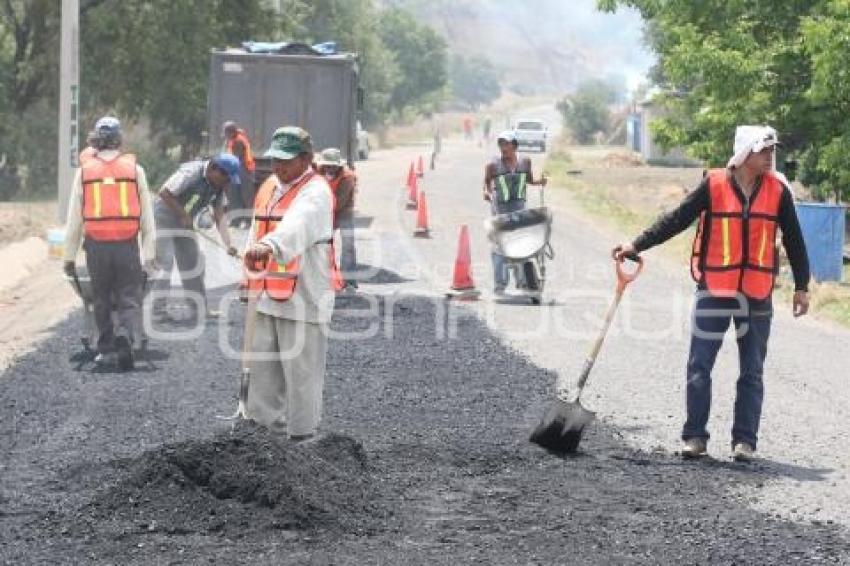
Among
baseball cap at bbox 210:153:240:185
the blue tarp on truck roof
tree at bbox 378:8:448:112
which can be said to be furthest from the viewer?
tree at bbox 378:8:448:112

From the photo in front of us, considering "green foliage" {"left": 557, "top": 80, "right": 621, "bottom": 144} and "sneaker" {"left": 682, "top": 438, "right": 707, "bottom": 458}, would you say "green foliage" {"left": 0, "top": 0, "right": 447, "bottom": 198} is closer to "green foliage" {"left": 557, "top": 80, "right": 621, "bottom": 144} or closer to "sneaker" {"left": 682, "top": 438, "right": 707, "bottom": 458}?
"sneaker" {"left": 682, "top": 438, "right": 707, "bottom": 458}

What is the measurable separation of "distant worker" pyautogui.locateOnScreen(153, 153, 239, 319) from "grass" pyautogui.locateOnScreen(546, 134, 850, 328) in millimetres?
6697

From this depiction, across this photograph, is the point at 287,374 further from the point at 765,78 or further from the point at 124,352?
the point at 765,78

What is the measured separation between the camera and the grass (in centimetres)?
1728

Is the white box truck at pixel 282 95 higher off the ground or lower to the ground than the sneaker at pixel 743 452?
higher

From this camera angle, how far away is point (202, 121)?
38500 millimetres

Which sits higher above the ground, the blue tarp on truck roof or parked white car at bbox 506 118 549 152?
the blue tarp on truck roof

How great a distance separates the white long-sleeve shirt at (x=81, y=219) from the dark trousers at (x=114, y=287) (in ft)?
0.31

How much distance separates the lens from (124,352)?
460 inches

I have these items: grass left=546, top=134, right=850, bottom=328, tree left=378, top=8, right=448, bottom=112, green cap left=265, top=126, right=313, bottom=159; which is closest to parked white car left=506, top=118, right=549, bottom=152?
grass left=546, top=134, right=850, bottom=328

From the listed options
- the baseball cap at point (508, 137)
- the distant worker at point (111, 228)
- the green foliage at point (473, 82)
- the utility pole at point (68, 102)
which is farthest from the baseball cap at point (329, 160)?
the green foliage at point (473, 82)

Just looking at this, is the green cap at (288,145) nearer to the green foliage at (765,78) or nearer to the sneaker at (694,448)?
the sneaker at (694,448)

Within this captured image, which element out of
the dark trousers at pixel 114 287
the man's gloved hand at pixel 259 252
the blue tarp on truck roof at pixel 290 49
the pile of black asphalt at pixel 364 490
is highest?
the blue tarp on truck roof at pixel 290 49

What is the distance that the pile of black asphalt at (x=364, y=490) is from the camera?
657 centimetres
